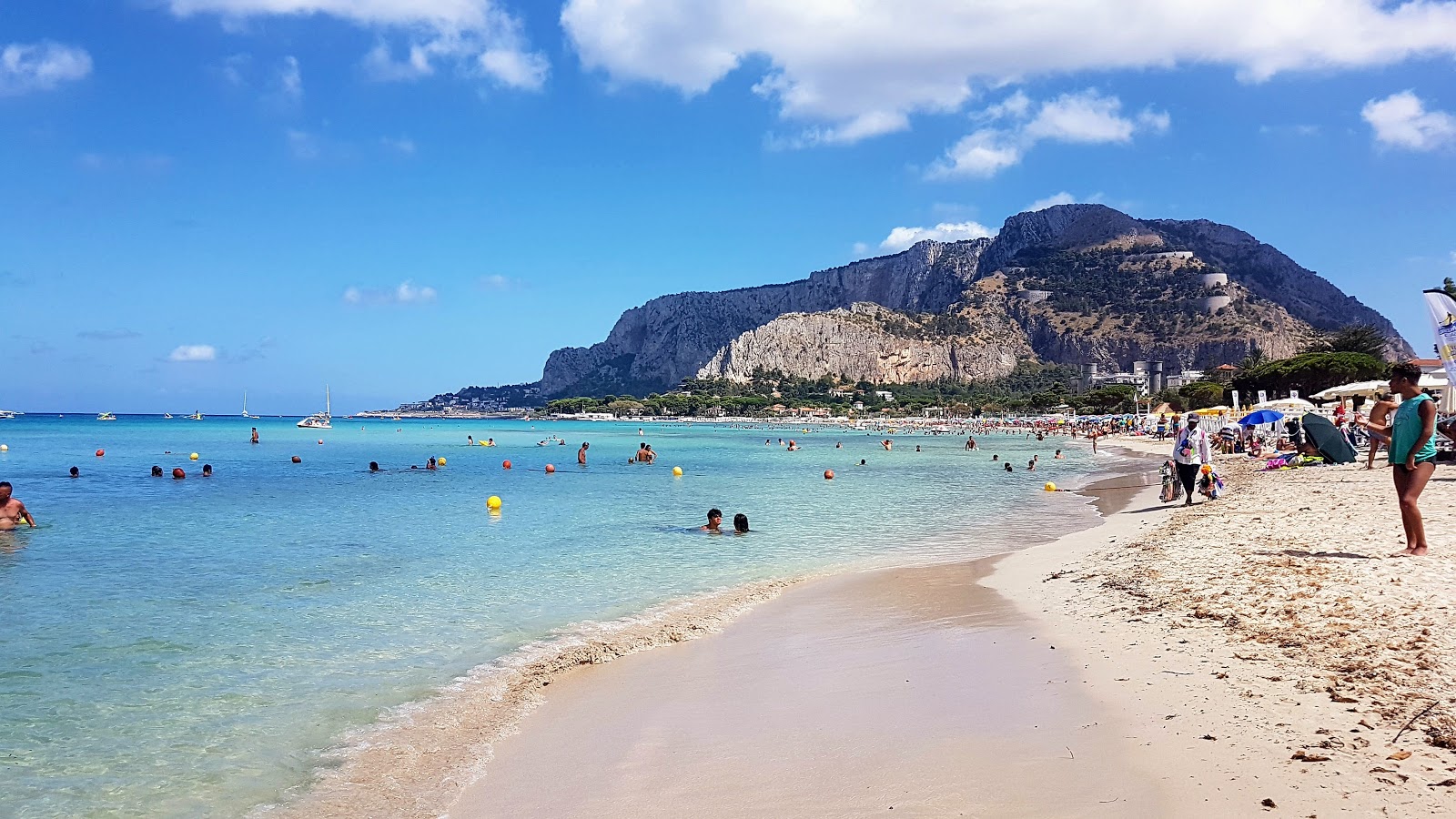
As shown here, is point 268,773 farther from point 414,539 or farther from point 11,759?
point 414,539

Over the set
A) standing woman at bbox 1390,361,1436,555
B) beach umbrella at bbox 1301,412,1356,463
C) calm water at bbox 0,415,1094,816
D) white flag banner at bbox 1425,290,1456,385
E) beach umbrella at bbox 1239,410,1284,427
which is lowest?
calm water at bbox 0,415,1094,816

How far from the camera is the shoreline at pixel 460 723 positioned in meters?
5.09

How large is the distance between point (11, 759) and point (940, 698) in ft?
20.2

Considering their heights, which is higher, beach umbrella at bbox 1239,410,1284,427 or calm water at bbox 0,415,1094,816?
beach umbrella at bbox 1239,410,1284,427

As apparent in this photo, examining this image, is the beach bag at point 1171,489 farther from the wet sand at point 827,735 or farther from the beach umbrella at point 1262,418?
the beach umbrella at point 1262,418

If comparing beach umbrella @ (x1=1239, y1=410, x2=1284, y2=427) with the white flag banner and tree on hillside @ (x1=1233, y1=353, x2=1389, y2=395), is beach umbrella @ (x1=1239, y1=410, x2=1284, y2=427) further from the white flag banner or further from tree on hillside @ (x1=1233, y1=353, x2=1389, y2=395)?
tree on hillside @ (x1=1233, y1=353, x2=1389, y2=395)

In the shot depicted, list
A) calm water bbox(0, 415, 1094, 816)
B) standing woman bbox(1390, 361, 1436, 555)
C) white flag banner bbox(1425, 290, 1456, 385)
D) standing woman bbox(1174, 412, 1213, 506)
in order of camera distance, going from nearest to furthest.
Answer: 1. calm water bbox(0, 415, 1094, 816)
2. standing woman bbox(1390, 361, 1436, 555)
3. white flag banner bbox(1425, 290, 1456, 385)
4. standing woman bbox(1174, 412, 1213, 506)

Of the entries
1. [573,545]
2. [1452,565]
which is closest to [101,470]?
[573,545]

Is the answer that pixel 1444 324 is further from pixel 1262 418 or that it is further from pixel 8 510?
pixel 1262 418

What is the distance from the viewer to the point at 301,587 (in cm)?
1194

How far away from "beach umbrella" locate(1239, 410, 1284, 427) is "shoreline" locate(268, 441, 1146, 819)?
32.1 metres

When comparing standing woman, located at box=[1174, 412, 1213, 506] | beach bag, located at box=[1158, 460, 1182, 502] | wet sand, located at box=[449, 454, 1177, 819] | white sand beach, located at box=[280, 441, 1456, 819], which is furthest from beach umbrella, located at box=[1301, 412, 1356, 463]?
wet sand, located at box=[449, 454, 1177, 819]

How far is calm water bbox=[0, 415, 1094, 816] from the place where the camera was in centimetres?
598

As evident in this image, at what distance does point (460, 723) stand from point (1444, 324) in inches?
548
